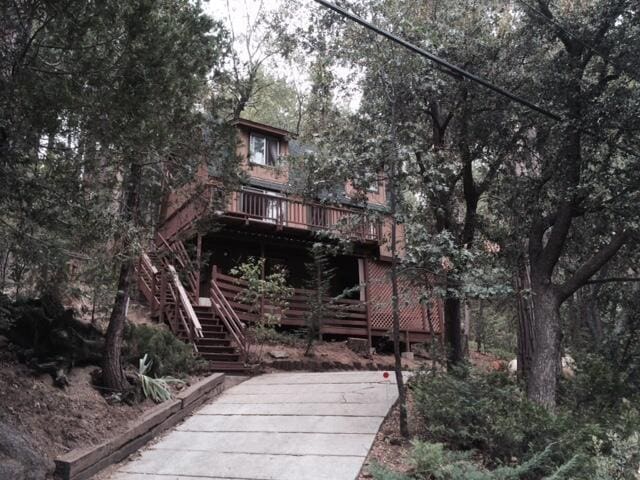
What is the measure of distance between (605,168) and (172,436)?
23.2ft

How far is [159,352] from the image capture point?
27.8ft

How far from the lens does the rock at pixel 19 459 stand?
15.4 feet

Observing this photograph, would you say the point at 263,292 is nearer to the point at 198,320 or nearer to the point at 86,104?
the point at 198,320

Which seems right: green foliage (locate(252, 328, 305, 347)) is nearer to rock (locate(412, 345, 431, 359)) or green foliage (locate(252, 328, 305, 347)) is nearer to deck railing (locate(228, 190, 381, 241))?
deck railing (locate(228, 190, 381, 241))

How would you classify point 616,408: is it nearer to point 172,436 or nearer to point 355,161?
point 355,161

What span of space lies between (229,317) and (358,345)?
4.48 m

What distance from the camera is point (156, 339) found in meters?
8.57

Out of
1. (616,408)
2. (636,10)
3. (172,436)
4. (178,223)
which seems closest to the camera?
(172,436)

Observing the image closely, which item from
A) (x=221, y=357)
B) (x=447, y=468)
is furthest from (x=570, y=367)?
(x=447, y=468)

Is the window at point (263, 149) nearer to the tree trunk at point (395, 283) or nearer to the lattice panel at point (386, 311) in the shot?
the lattice panel at point (386, 311)

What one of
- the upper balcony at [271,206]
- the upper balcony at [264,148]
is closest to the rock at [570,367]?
the upper balcony at [271,206]

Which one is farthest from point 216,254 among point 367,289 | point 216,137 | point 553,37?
point 553,37

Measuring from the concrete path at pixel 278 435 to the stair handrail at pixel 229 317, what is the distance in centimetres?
197

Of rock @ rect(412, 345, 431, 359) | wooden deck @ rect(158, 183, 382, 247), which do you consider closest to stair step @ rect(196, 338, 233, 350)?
wooden deck @ rect(158, 183, 382, 247)
